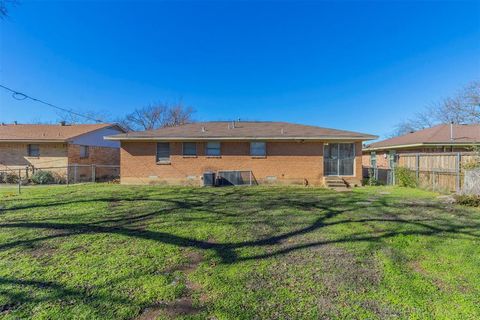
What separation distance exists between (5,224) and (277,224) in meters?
6.18

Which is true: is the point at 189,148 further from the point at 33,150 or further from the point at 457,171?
the point at 457,171

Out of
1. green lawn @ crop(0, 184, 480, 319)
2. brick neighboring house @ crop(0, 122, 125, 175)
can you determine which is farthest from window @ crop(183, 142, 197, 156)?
brick neighboring house @ crop(0, 122, 125, 175)

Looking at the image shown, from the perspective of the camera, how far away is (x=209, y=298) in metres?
2.81

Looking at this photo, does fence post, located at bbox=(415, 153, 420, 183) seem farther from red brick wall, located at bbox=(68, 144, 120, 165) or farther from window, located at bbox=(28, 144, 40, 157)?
window, located at bbox=(28, 144, 40, 157)

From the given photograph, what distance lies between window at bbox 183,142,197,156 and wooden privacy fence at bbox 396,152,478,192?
11.3 m

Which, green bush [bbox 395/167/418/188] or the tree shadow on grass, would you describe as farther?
green bush [bbox 395/167/418/188]

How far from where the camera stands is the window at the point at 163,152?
46.7 feet

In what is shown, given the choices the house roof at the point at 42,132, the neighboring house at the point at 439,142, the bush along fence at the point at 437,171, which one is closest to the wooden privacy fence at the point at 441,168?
the bush along fence at the point at 437,171

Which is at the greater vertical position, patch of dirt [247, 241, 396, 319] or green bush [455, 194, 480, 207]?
green bush [455, 194, 480, 207]

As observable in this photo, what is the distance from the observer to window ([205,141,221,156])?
46.5 ft

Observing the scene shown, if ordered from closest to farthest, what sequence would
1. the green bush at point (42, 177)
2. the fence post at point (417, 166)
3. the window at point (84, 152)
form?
1. the fence post at point (417, 166)
2. the green bush at point (42, 177)
3. the window at point (84, 152)

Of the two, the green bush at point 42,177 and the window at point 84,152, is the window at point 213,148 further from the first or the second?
the green bush at point 42,177

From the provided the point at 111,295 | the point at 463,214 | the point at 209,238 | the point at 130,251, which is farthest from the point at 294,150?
the point at 111,295

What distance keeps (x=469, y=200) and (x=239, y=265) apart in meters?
8.15
